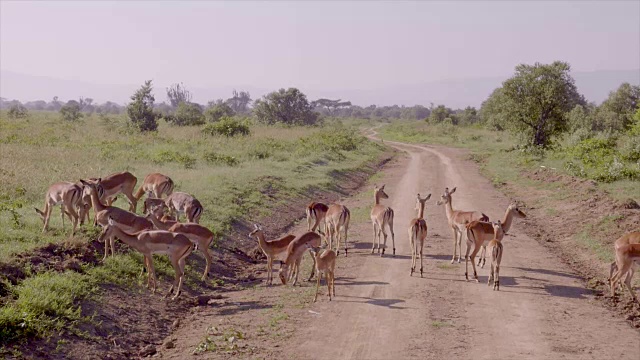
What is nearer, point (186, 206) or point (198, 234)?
point (198, 234)

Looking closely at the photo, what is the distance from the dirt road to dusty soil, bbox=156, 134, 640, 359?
2 cm

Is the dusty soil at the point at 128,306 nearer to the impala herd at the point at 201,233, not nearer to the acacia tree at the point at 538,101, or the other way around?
the impala herd at the point at 201,233

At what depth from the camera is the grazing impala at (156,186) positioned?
54.6 feet

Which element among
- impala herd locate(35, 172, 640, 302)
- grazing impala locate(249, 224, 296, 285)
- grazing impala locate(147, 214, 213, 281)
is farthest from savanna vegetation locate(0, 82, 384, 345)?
grazing impala locate(249, 224, 296, 285)

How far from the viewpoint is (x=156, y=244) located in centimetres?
Result: 1136

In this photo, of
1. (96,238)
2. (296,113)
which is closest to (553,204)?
(96,238)

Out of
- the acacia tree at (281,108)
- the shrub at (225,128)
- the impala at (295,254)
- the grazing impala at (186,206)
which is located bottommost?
the impala at (295,254)

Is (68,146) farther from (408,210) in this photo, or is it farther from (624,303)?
(624,303)

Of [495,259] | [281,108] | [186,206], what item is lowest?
[495,259]

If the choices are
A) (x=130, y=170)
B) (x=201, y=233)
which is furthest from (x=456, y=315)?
(x=130, y=170)

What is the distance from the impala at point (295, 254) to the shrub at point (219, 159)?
14.9 metres

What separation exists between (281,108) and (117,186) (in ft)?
161

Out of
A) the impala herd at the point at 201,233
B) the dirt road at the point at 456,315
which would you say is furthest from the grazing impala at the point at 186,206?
the dirt road at the point at 456,315

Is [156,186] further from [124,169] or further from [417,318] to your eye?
[417,318]
